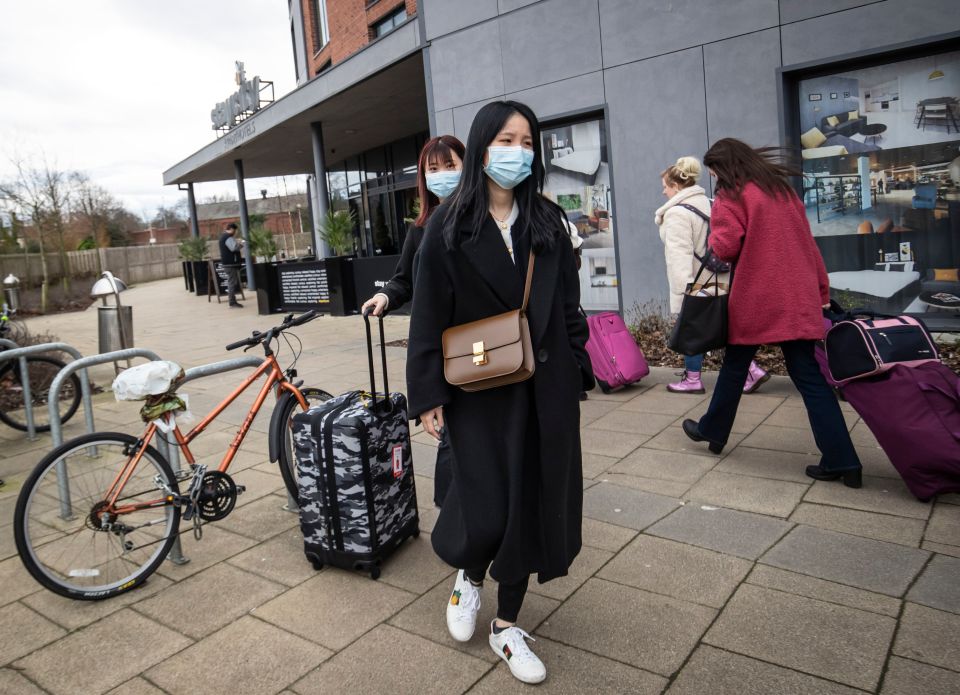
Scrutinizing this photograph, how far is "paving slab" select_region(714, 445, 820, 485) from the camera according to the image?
4.28 meters

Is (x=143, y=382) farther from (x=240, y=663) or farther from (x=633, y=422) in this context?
(x=633, y=422)

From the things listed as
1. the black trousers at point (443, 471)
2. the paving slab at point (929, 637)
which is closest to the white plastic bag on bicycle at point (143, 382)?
the black trousers at point (443, 471)

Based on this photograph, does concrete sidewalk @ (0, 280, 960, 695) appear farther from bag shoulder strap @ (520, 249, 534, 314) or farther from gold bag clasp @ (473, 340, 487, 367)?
bag shoulder strap @ (520, 249, 534, 314)

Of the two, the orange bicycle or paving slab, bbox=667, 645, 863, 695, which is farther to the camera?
the orange bicycle

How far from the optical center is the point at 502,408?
8.07 feet

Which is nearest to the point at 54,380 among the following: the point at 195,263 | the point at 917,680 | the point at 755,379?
the point at 917,680

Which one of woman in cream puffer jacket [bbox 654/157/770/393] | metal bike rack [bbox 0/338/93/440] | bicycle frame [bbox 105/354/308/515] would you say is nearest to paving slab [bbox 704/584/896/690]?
bicycle frame [bbox 105/354/308/515]

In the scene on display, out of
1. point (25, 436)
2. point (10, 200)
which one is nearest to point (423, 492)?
point (25, 436)

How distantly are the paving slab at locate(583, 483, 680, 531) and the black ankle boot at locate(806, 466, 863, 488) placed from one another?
2.73ft

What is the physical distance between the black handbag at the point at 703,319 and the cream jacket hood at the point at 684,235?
38.5 inches

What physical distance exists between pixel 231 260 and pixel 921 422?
60.4 ft

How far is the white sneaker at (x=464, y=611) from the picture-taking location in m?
2.74

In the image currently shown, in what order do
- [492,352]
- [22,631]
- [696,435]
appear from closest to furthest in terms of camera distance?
[492,352], [22,631], [696,435]

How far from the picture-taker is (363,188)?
79.7 ft
